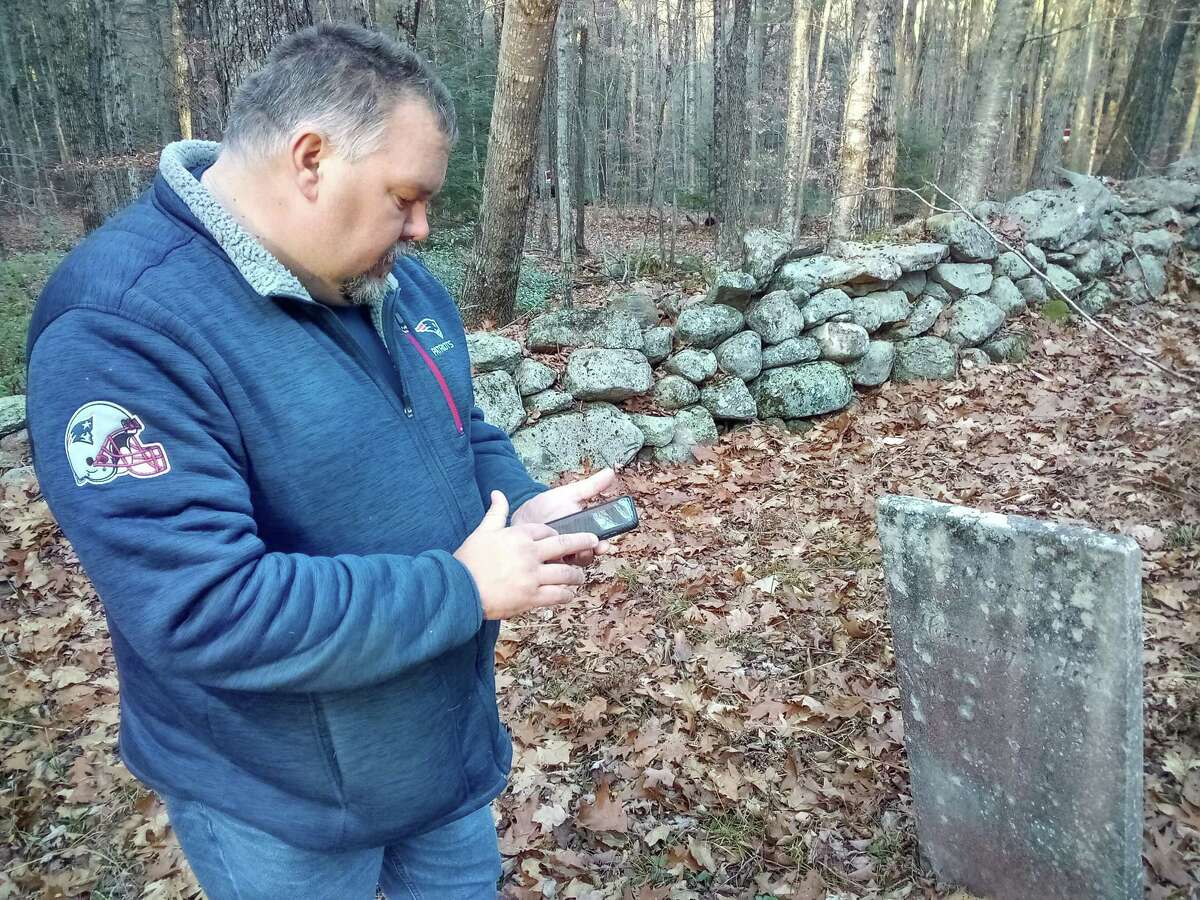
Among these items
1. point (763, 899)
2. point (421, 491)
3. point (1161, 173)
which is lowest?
point (763, 899)

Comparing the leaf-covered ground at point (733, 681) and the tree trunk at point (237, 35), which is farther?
the tree trunk at point (237, 35)

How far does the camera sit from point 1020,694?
7.00 feet

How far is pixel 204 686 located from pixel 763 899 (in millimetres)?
2180

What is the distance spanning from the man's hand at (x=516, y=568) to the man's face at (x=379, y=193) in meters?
0.53

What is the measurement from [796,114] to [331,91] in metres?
13.9

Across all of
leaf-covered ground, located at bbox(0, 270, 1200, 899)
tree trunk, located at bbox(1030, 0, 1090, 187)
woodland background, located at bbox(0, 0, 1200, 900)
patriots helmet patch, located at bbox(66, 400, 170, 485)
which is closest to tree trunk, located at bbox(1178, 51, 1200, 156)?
tree trunk, located at bbox(1030, 0, 1090, 187)

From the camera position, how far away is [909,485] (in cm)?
523

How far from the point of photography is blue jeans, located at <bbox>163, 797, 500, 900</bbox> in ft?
4.52

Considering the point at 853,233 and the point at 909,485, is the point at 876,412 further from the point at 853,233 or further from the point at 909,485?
the point at 853,233

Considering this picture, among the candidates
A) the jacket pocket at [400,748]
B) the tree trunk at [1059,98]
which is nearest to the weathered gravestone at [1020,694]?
the jacket pocket at [400,748]

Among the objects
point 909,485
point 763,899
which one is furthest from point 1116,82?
point 763,899

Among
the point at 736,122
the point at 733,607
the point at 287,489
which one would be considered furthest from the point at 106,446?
the point at 736,122

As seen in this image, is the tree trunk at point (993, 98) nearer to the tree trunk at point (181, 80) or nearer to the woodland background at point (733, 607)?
the woodland background at point (733, 607)

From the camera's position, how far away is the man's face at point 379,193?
1245mm
